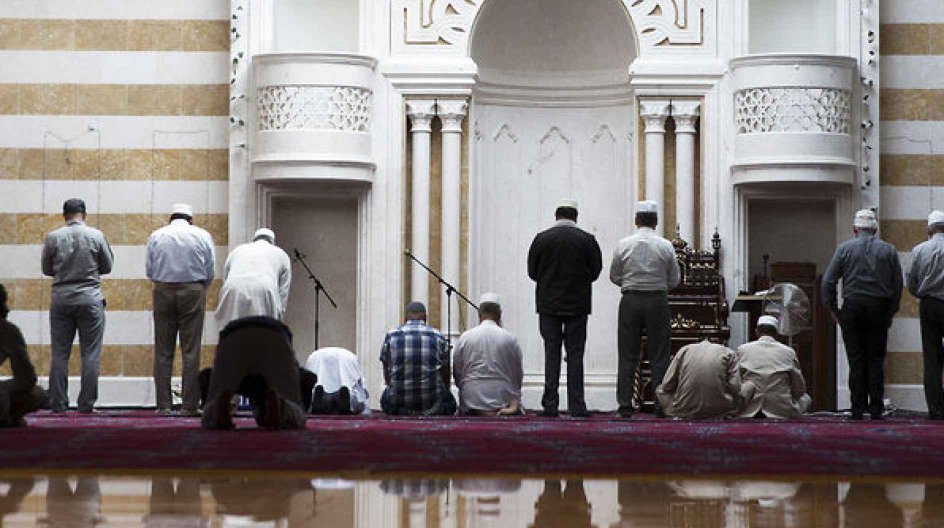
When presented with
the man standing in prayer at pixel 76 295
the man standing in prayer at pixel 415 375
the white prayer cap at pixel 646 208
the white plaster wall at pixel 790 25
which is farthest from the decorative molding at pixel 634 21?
the man standing in prayer at pixel 76 295

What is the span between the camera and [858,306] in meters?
13.6

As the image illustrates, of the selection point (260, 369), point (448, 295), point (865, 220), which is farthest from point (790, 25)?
point (260, 369)

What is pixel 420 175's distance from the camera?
1747 cm

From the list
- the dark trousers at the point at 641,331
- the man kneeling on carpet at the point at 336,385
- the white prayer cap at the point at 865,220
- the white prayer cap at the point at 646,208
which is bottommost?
the man kneeling on carpet at the point at 336,385

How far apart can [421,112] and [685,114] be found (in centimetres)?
255

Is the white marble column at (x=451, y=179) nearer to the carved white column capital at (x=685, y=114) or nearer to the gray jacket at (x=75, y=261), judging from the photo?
the carved white column capital at (x=685, y=114)

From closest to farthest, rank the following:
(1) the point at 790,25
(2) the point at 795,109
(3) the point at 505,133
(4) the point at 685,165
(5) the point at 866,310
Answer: (5) the point at 866,310 < (2) the point at 795,109 < (4) the point at 685,165 < (1) the point at 790,25 < (3) the point at 505,133

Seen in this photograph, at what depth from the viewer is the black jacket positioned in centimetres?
1339

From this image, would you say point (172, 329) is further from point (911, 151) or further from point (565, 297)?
point (911, 151)

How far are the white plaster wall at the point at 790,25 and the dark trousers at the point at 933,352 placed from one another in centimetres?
466

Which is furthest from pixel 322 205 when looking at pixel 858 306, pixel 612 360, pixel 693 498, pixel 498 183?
pixel 693 498

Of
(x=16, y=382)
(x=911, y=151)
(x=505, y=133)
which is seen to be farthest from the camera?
(x=505, y=133)

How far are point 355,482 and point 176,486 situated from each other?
73cm

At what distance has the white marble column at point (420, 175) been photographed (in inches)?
687
